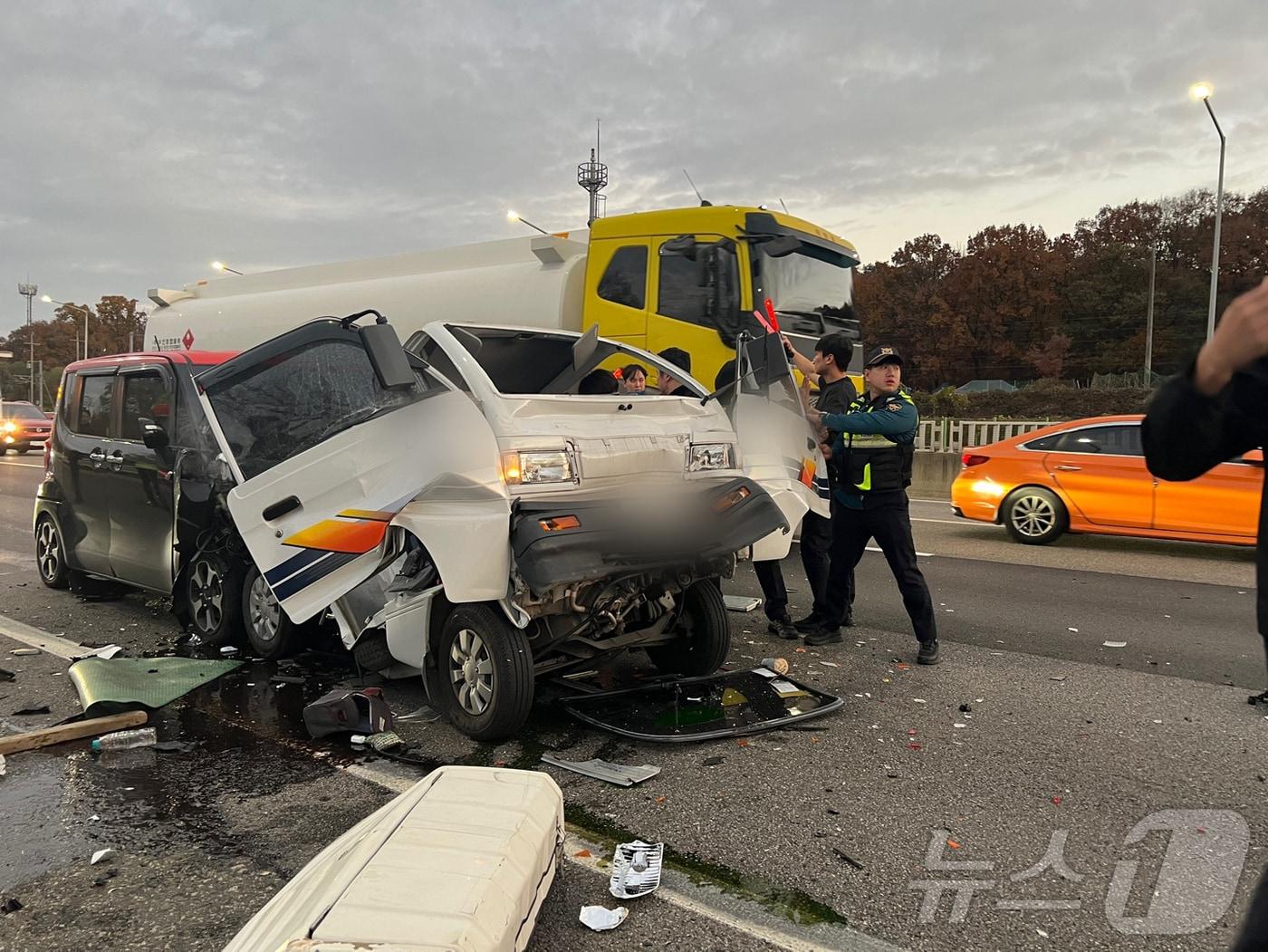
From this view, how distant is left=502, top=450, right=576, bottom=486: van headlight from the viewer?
3.84 meters

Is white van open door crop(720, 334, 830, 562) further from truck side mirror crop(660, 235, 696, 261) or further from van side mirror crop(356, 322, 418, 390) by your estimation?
truck side mirror crop(660, 235, 696, 261)

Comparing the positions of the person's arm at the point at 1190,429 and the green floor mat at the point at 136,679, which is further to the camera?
the green floor mat at the point at 136,679

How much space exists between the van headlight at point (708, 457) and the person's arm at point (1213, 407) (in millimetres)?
2946

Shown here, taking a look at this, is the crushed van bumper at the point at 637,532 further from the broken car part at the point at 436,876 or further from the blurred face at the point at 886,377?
the blurred face at the point at 886,377

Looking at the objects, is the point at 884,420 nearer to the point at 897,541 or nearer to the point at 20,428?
the point at 897,541

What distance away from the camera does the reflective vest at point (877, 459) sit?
5.40 meters

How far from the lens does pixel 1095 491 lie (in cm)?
938

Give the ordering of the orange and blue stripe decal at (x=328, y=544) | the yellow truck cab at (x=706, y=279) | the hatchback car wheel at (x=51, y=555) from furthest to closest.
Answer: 1. the yellow truck cab at (x=706, y=279)
2. the hatchback car wheel at (x=51, y=555)
3. the orange and blue stripe decal at (x=328, y=544)

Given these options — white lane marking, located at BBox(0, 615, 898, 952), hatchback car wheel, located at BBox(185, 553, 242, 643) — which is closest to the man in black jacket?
white lane marking, located at BBox(0, 615, 898, 952)

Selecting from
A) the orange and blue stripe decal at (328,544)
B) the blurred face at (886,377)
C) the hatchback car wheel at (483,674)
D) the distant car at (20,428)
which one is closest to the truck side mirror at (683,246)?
the blurred face at (886,377)

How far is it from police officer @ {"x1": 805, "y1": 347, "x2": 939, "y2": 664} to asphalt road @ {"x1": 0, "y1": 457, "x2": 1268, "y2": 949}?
16.7 inches

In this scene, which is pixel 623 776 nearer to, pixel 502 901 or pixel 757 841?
pixel 757 841

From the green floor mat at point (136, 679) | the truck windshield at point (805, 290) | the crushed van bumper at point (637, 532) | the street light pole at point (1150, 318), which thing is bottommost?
the green floor mat at point (136, 679)

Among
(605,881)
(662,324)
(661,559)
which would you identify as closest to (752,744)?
(661,559)
